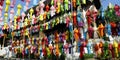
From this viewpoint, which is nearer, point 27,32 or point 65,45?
point 65,45

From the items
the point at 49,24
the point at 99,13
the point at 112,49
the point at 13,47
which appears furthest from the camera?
the point at 13,47

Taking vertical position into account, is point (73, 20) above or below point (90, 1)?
below

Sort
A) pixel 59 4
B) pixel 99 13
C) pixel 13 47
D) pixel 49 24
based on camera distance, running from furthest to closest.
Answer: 1. pixel 13 47
2. pixel 49 24
3. pixel 59 4
4. pixel 99 13

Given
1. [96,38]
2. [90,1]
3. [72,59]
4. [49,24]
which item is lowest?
[72,59]

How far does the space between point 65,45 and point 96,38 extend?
3723 millimetres

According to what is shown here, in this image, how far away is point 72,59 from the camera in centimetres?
1866

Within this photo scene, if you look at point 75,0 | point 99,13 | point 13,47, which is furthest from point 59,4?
point 13,47

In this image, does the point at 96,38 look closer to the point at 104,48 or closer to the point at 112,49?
the point at 104,48

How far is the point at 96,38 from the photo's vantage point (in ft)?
67.7

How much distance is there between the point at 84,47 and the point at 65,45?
5.96ft

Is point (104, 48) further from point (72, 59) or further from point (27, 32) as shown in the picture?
→ point (27, 32)

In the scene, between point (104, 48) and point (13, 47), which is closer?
point (104, 48)

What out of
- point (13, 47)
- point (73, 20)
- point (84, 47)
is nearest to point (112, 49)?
point (84, 47)

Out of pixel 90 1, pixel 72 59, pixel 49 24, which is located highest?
pixel 90 1
